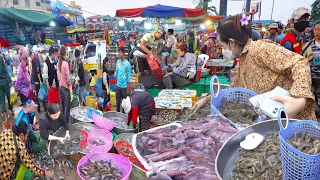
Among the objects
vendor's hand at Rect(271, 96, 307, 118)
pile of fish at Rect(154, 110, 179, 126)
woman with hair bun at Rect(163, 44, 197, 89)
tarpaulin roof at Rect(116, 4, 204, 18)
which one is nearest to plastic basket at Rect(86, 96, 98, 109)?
woman with hair bun at Rect(163, 44, 197, 89)

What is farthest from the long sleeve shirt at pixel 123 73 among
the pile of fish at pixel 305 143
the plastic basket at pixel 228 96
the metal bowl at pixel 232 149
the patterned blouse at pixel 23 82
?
the pile of fish at pixel 305 143

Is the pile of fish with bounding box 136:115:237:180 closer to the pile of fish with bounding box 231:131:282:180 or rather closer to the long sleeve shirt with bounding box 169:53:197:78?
the pile of fish with bounding box 231:131:282:180

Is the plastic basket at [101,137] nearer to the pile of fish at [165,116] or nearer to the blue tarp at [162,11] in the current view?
the pile of fish at [165,116]

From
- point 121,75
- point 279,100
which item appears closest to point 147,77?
point 121,75

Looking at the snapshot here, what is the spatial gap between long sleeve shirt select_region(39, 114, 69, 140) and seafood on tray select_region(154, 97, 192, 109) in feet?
6.33

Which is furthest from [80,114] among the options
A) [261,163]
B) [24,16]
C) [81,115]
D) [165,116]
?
[24,16]

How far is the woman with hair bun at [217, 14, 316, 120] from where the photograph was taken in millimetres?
1694

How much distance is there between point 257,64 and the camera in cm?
229

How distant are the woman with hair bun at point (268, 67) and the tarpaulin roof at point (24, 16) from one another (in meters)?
14.1

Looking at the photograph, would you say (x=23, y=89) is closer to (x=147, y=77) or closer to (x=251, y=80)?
(x=147, y=77)

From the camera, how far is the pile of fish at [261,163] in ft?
4.85

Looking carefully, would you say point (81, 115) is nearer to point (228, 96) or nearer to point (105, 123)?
point (105, 123)

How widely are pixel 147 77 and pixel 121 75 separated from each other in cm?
77

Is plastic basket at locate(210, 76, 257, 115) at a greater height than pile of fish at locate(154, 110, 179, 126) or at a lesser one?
greater
